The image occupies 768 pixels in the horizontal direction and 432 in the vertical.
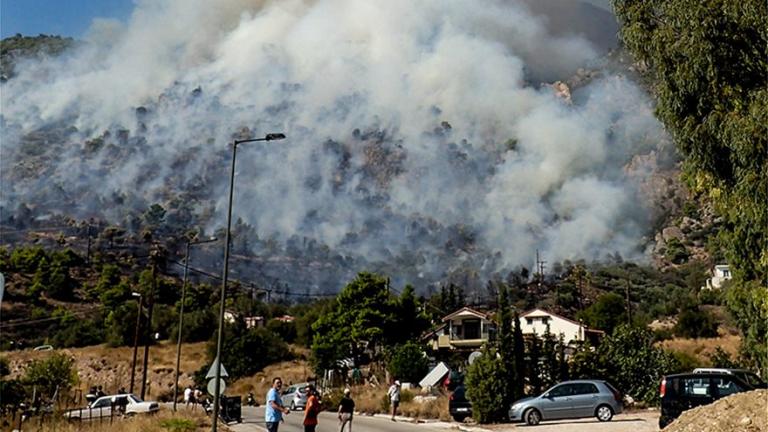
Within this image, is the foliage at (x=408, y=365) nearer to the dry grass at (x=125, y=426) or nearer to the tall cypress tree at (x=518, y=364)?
the tall cypress tree at (x=518, y=364)

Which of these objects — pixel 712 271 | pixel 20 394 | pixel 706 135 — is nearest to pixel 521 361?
pixel 706 135

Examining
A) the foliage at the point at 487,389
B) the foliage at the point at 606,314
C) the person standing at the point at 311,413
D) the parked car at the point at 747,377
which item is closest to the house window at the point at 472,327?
the foliage at the point at 606,314

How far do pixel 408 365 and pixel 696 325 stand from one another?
33350 mm

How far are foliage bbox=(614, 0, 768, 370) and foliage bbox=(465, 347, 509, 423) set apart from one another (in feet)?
37.7

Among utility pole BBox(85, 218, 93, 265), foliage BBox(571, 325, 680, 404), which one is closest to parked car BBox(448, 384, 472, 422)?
foliage BBox(571, 325, 680, 404)

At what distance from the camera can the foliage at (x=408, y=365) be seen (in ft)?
149

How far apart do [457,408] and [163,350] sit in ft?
177

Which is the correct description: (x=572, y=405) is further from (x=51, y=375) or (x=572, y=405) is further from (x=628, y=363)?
(x=51, y=375)

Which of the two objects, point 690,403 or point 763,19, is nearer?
point 763,19

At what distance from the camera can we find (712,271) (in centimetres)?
11144

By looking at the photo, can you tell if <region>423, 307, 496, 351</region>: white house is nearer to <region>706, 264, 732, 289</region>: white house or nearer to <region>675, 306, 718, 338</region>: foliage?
<region>675, 306, 718, 338</region>: foliage

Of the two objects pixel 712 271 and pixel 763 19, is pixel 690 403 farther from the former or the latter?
pixel 712 271

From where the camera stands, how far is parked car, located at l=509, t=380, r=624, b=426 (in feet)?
83.3

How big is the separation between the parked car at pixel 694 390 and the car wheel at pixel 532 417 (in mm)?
5332
